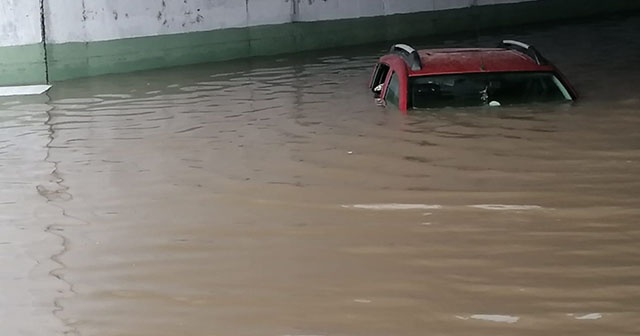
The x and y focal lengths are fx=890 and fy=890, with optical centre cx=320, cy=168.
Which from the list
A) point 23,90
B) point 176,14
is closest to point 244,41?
point 176,14

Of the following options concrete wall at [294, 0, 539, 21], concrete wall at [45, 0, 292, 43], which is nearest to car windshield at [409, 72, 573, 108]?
concrete wall at [45, 0, 292, 43]

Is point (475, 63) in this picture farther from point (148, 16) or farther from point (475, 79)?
Answer: point (148, 16)

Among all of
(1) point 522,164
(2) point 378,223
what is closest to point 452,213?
(2) point 378,223

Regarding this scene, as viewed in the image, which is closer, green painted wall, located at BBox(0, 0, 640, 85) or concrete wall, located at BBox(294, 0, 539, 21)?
green painted wall, located at BBox(0, 0, 640, 85)

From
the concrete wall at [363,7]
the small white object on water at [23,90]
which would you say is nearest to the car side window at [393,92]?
the small white object on water at [23,90]

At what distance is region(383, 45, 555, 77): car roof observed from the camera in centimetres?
841

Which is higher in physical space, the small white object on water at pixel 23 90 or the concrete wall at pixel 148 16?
the concrete wall at pixel 148 16

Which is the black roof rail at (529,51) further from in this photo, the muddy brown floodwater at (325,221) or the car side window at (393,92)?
the car side window at (393,92)

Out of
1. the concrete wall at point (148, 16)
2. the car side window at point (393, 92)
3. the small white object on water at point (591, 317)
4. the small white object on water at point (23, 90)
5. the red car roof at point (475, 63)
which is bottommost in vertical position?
the small white object on water at point (591, 317)

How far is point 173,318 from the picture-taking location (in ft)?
14.7

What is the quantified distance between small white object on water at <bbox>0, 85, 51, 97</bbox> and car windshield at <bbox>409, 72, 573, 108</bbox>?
6835 mm

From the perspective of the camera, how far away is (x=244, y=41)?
16.8 m

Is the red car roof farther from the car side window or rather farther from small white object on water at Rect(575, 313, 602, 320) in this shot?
small white object on water at Rect(575, 313, 602, 320)

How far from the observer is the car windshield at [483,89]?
27.9ft
